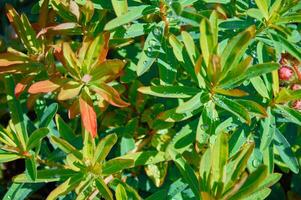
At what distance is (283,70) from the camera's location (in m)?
1.95

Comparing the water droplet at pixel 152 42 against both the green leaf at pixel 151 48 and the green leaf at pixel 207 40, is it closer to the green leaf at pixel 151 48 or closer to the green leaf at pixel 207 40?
the green leaf at pixel 151 48

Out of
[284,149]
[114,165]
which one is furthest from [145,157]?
[284,149]

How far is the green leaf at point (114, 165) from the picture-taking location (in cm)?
178

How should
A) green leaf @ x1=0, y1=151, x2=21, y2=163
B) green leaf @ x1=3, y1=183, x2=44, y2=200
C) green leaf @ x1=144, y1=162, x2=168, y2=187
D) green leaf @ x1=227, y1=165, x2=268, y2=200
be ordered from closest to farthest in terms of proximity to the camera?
green leaf @ x1=227, y1=165, x2=268, y2=200 < green leaf @ x1=0, y1=151, x2=21, y2=163 < green leaf @ x1=3, y1=183, x2=44, y2=200 < green leaf @ x1=144, y1=162, x2=168, y2=187

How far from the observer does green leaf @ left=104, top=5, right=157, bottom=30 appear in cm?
174

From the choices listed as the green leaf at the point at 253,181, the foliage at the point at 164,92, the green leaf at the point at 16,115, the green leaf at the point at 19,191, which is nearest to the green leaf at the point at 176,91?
the foliage at the point at 164,92

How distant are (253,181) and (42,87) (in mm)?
726

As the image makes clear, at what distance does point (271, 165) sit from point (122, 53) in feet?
2.36

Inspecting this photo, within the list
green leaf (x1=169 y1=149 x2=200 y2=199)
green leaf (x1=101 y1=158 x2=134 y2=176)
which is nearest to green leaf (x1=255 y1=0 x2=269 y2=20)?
green leaf (x1=169 y1=149 x2=200 y2=199)

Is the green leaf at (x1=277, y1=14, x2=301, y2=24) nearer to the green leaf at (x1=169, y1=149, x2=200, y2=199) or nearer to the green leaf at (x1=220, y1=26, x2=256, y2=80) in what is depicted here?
the green leaf at (x1=220, y1=26, x2=256, y2=80)

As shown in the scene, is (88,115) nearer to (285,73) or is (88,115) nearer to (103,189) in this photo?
(103,189)

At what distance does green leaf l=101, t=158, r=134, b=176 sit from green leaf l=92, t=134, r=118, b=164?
1.1 inches

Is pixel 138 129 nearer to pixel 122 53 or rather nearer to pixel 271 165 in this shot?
pixel 122 53

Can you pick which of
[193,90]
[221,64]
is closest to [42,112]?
[193,90]
